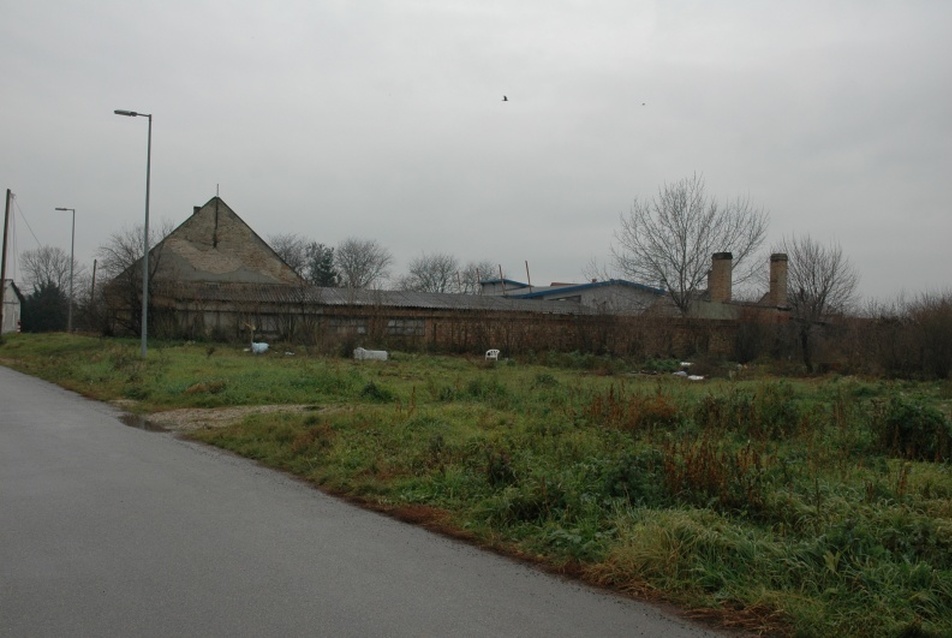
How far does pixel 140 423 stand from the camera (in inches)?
596

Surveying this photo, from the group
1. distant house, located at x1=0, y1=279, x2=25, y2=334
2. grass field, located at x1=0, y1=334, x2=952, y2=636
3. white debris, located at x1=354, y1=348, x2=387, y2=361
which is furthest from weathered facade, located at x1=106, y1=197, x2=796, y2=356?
distant house, located at x1=0, y1=279, x2=25, y2=334

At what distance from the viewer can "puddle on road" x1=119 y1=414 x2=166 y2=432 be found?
47.5 ft

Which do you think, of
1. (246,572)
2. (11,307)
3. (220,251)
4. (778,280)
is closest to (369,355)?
(246,572)

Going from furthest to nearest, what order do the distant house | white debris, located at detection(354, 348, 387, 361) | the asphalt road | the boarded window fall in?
the distant house → the boarded window → white debris, located at detection(354, 348, 387, 361) → the asphalt road

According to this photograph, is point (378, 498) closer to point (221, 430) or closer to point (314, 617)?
point (314, 617)

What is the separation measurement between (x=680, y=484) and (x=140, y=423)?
11284mm

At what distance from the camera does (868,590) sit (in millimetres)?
5367

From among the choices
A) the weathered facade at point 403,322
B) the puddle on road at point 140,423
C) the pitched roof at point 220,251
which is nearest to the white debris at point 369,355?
the weathered facade at point 403,322

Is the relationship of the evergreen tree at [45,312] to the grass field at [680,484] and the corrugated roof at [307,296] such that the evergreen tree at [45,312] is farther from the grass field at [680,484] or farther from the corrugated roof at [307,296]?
the grass field at [680,484]

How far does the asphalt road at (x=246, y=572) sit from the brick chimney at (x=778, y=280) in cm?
4654

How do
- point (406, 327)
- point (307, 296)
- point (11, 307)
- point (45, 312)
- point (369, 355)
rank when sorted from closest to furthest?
point (369, 355) < point (406, 327) < point (307, 296) < point (45, 312) < point (11, 307)

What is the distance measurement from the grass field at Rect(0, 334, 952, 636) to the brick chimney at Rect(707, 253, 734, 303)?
3252 centimetres

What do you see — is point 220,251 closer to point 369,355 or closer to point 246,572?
point 369,355

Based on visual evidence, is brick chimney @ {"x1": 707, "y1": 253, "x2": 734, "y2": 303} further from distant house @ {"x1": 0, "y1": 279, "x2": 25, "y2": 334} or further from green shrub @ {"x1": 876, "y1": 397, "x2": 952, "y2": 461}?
distant house @ {"x1": 0, "y1": 279, "x2": 25, "y2": 334}
